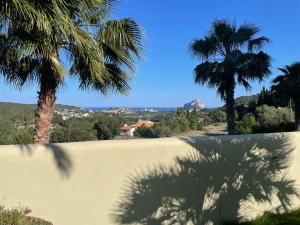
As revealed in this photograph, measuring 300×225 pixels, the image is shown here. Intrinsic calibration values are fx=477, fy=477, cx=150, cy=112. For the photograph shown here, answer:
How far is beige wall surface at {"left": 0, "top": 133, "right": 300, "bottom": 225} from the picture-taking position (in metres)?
5.05

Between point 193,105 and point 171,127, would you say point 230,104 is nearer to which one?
point 171,127

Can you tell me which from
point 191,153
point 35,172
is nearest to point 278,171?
point 191,153

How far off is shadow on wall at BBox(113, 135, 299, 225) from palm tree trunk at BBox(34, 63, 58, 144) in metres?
4.03

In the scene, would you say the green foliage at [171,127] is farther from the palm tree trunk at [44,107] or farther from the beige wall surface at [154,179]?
the beige wall surface at [154,179]

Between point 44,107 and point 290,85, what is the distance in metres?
20.4

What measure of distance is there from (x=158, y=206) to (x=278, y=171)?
219 centimetres

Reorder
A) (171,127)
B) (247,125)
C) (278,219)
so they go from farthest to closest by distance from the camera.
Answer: (247,125) < (171,127) < (278,219)

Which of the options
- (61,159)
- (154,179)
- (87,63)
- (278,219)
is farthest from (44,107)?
(278,219)

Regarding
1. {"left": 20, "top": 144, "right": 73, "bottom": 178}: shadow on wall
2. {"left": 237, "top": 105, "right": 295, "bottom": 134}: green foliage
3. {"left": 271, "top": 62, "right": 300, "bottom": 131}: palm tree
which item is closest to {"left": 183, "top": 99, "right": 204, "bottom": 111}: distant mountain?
{"left": 237, "top": 105, "right": 295, "bottom": 134}: green foliage

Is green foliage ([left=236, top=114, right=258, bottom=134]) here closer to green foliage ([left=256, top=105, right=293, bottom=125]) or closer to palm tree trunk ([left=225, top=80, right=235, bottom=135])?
green foliage ([left=256, top=105, right=293, bottom=125])

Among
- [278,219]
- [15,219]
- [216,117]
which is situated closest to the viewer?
[15,219]

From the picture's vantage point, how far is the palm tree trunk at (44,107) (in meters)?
9.36

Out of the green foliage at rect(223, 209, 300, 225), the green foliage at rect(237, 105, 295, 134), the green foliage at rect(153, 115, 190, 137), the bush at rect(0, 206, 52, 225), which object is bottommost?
the green foliage at rect(223, 209, 300, 225)

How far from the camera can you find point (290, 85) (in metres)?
27.1
